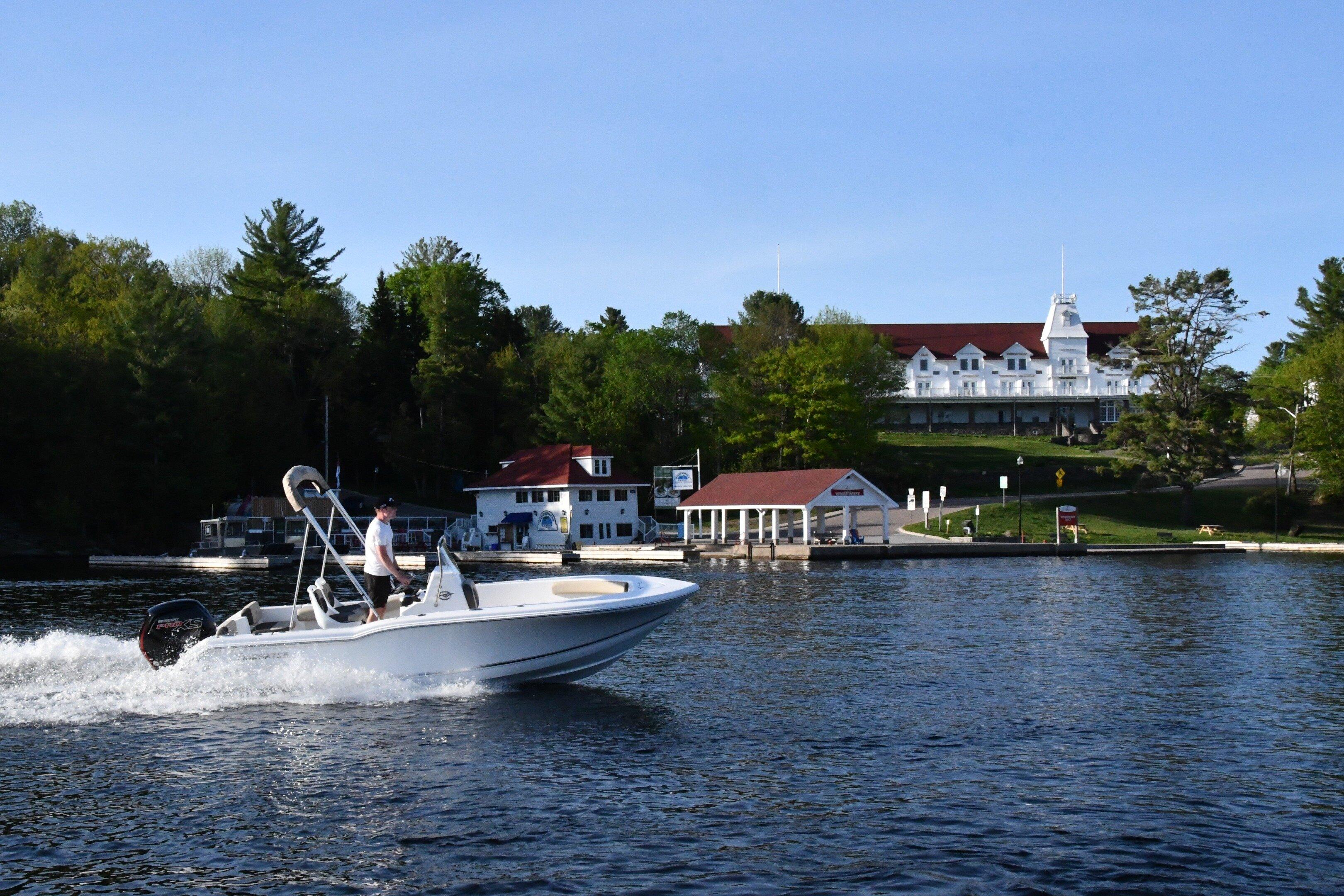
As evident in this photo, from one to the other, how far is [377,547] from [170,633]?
12.0ft

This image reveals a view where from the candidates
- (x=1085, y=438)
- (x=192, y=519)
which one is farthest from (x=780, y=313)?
(x=192, y=519)

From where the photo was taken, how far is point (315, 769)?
13.9m

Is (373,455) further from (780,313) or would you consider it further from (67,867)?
(67,867)

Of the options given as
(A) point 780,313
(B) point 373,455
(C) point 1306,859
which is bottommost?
(C) point 1306,859

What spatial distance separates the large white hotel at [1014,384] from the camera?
4345 inches

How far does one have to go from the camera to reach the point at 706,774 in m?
13.6

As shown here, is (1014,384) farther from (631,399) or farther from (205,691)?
(205,691)

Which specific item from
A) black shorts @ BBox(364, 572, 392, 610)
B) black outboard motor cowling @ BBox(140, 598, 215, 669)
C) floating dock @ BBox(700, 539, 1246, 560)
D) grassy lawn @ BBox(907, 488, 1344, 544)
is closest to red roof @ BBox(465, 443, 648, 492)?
floating dock @ BBox(700, 539, 1246, 560)

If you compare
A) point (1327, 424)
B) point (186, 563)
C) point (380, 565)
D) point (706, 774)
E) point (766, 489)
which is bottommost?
point (706, 774)

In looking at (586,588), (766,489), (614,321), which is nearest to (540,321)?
(614,321)

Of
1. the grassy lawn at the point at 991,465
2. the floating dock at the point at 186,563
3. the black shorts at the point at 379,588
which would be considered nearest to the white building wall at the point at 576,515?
the floating dock at the point at 186,563

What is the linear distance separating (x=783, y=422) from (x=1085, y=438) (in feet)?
126

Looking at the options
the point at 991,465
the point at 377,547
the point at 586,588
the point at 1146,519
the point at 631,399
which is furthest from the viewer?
the point at 991,465

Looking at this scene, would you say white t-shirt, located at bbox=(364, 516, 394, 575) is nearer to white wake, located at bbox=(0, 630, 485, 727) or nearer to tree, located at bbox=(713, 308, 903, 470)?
white wake, located at bbox=(0, 630, 485, 727)
